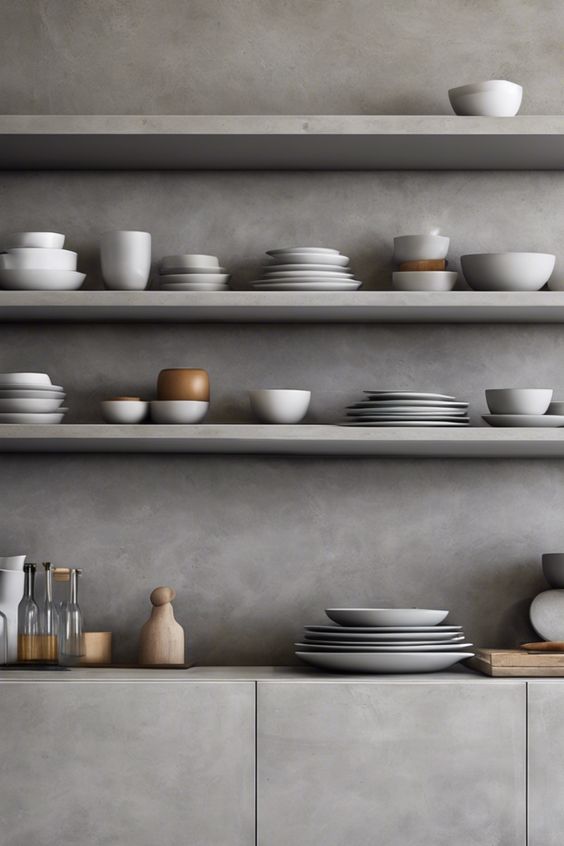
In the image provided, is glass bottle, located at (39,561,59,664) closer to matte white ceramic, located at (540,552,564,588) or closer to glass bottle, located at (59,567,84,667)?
glass bottle, located at (59,567,84,667)

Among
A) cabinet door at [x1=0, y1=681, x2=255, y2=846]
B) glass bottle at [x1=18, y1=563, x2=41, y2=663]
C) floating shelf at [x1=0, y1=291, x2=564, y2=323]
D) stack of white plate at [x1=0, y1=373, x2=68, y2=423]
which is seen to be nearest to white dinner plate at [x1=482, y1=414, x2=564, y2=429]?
floating shelf at [x1=0, y1=291, x2=564, y2=323]

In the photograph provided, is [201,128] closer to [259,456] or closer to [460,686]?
[259,456]

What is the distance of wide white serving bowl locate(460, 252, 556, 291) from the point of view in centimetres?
222

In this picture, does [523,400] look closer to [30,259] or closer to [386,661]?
[386,661]

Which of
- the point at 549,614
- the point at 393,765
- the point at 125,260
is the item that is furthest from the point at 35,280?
the point at 549,614

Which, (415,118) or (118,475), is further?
(118,475)

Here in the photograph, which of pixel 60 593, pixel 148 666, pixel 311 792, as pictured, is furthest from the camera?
pixel 60 593

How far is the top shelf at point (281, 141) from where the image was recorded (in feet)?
7.20

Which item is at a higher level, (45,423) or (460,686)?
(45,423)

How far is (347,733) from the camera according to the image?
1.95m

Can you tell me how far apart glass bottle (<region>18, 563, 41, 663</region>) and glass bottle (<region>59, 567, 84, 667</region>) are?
51 mm

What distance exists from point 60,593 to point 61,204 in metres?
0.88

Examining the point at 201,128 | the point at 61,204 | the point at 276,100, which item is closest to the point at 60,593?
the point at 61,204

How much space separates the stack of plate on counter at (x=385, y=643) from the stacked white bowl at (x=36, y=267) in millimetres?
871
